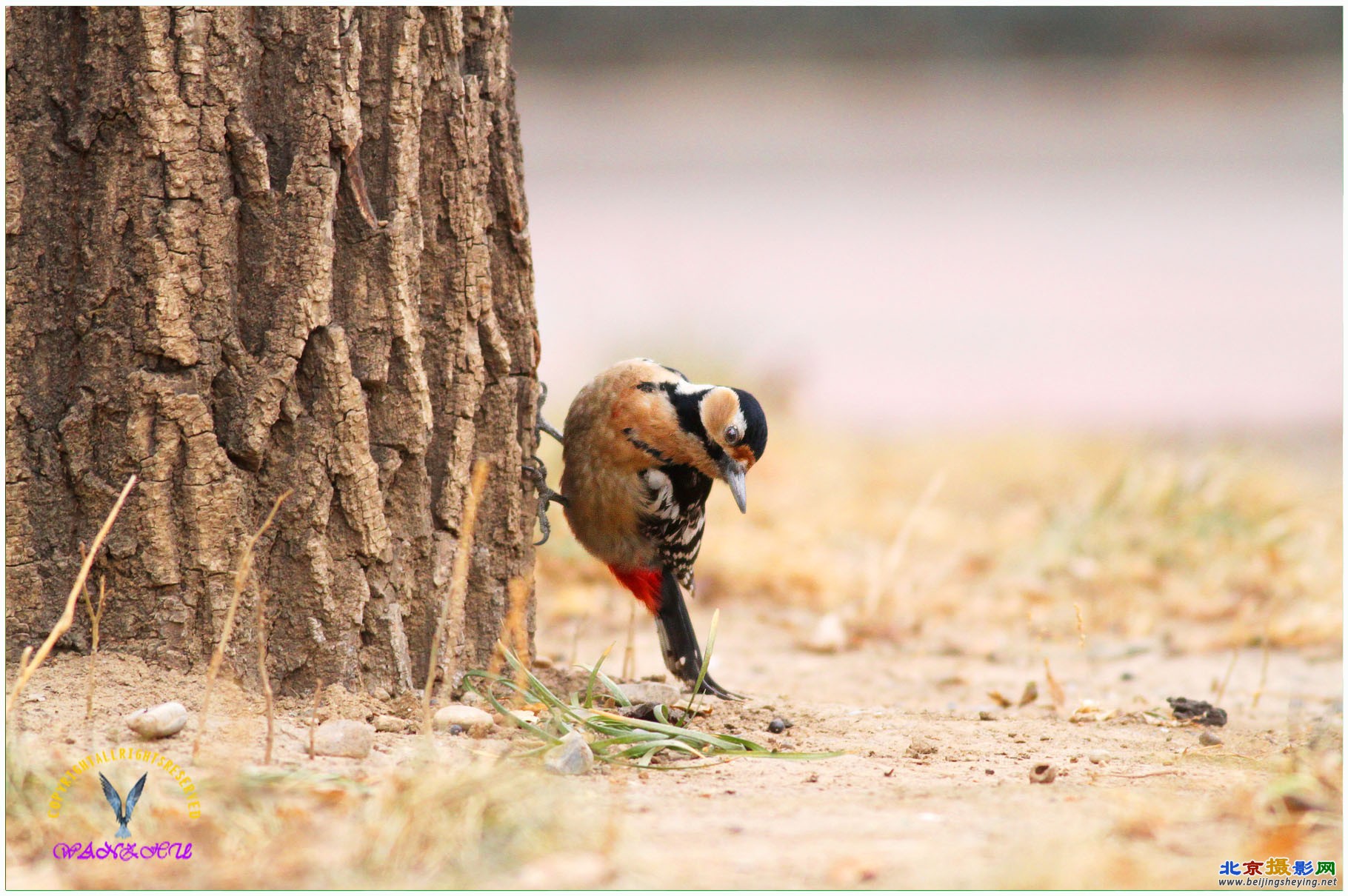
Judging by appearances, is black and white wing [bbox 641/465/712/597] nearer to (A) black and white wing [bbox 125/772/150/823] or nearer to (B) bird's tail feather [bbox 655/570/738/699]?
(B) bird's tail feather [bbox 655/570/738/699]

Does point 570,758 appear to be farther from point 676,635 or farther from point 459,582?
point 676,635

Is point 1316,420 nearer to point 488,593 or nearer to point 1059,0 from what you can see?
point 488,593

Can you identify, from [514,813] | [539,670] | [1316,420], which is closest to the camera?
[514,813]

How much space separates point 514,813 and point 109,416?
1.44 m

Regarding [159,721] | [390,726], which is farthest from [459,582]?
[159,721]

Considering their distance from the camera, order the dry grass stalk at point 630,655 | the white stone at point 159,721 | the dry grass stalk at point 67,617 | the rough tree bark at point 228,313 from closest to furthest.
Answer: the dry grass stalk at point 67,617
the white stone at point 159,721
the rough tree bark at point 228,313
the dry grass stalk at point 630,655

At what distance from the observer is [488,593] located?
351 centimetres

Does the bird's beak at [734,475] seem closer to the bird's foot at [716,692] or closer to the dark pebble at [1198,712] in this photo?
the bird's foot at [716,692]

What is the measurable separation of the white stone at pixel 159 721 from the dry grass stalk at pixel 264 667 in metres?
0.18

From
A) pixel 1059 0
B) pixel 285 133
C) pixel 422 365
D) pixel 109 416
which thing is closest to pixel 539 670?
pixel 422 365

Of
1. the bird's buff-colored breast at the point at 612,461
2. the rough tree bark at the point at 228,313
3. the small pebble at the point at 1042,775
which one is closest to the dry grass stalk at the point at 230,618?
the rough tree bark at the point at 228,313

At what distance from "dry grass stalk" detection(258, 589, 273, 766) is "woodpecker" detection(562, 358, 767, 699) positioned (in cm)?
158

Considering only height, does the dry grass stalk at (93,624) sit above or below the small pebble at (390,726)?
above

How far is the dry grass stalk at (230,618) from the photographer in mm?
2553
